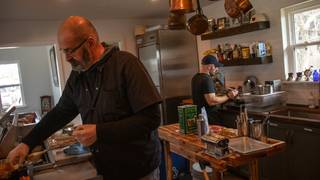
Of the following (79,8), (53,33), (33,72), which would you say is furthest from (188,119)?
(33,72)

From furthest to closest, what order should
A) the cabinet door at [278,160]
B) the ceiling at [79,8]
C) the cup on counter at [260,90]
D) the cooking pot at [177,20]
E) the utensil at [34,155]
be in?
the ceiling at [79,8], the cup on counter at [260,90], the cabinet door at [278,160], the cooking pot at [177,20], the utensil at [34,155]

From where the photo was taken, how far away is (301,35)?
11.2 ft

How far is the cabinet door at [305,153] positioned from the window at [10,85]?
22.1 ft

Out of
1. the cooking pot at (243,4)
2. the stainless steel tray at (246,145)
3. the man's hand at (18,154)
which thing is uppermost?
the cooking pot at (243,4)

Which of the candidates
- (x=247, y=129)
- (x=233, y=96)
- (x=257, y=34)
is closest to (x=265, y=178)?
(x=233, y=96)

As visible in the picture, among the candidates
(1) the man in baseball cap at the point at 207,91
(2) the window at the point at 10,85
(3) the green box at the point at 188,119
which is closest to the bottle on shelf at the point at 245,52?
(1) the man in baseball cap at the point at 207,91

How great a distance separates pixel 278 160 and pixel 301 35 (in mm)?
1511

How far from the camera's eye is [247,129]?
2.03 m

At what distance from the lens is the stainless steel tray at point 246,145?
1.77m

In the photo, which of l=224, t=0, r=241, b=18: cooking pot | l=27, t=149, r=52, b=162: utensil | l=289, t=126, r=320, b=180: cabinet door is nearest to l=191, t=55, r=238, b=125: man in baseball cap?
l=289, t=126, r=320, b=180: cabinet door

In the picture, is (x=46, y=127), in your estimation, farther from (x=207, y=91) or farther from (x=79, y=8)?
(x=79, y=8)

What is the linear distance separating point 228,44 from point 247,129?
242cm

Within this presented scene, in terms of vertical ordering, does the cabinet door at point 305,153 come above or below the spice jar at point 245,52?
below

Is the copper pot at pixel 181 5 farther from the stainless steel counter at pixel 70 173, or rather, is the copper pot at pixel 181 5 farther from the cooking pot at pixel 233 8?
the stainless steel counter at pixel 70 173
